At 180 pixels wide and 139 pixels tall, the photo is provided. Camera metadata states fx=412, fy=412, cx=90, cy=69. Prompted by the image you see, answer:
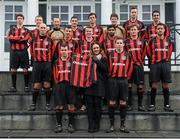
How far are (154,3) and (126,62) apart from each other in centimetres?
739

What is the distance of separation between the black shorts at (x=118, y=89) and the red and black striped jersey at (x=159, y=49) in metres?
1.05

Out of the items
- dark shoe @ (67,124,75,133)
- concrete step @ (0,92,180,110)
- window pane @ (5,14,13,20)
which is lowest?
dark shoe @ (67,124,75,133)

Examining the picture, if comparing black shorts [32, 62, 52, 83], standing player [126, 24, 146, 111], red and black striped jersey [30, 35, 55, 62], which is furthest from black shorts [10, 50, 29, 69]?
standing player [126, 24, 146, 111]

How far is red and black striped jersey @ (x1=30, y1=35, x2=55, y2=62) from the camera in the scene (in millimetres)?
9664

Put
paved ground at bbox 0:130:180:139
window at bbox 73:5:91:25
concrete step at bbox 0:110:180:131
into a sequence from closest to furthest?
paved ground at bbox 0:130:180:139, concrete step at bbox 0:110:180:131, window at bbox 73:5:91:25

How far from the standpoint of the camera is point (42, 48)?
31.8ft

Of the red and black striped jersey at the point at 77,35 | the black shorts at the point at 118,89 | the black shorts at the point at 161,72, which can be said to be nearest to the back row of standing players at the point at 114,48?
the black shorts at the point at 161,72

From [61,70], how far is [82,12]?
7.13 m

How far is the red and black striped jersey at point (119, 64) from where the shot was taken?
9055 millimetres

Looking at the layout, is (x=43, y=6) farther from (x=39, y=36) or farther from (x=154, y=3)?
(x=39, y=36)

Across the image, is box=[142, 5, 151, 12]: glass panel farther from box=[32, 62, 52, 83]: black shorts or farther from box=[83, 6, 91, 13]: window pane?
box=[32, 62, 52, 83]: black shorts

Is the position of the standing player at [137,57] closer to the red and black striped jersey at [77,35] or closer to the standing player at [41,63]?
the red and black striped jersey at [77,35]

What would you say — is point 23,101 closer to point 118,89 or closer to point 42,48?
point 42,48

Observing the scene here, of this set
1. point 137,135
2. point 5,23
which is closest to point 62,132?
point 137,135
